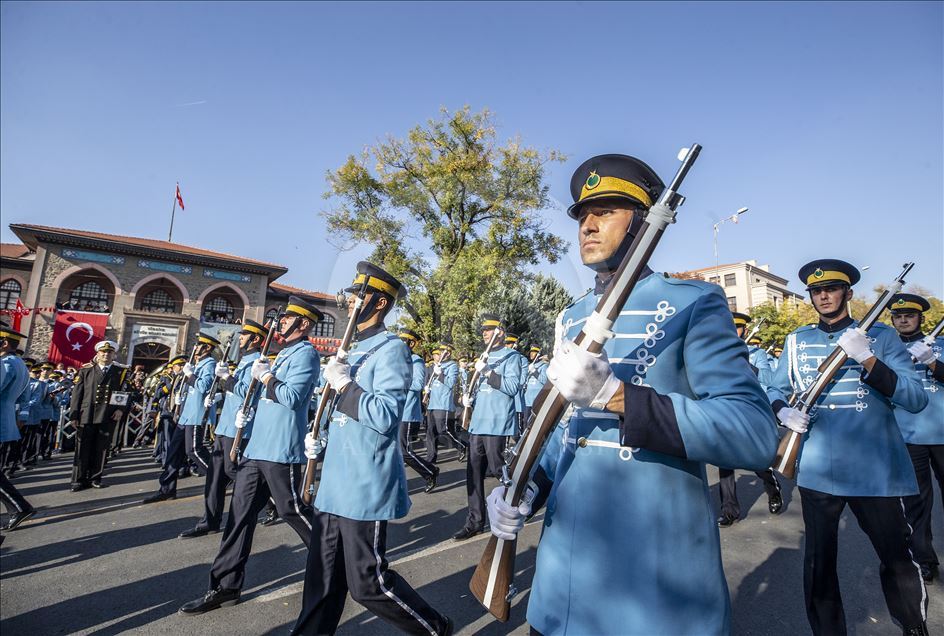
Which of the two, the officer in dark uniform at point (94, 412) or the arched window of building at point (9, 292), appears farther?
the arched window of building at point (9, 292)

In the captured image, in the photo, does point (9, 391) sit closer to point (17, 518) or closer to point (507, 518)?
point (17, 518)

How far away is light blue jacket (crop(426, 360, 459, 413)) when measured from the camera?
11.7m

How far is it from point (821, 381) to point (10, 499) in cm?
835

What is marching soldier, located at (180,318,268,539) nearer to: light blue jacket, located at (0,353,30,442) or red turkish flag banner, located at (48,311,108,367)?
light blue jacket, located at (0,353,30,442)

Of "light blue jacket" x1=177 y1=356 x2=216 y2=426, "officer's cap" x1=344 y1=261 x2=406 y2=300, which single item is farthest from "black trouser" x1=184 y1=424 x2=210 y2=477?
"officer's cap" x1=344 y1=261 x2=406 y2=300

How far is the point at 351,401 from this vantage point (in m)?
3.04

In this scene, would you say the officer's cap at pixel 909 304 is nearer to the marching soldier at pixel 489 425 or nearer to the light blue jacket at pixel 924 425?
the light blue jacket at pixel 924 425

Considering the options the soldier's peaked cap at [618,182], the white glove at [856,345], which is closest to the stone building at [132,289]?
the white glove at [856,345]

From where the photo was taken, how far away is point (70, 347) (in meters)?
24.8

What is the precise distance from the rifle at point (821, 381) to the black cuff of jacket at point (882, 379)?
0.19 m

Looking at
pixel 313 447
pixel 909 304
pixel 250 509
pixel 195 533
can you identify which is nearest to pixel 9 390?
pixel 195 533

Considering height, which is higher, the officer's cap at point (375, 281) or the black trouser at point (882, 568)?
the officer's cap at point (375, 281)

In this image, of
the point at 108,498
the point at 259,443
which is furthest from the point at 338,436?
the point at 108,498

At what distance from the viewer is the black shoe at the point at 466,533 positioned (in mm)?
5518
